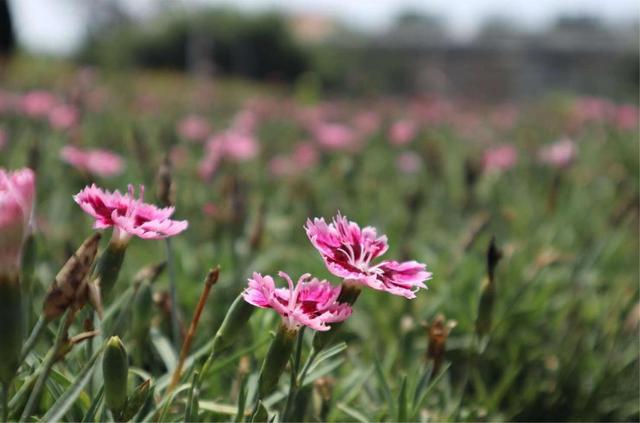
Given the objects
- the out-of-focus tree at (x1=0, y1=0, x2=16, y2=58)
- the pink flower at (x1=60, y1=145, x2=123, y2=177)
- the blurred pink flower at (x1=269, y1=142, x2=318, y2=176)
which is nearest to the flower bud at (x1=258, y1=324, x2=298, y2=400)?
the pink flower at (x1=60, y1=145, x2=123, y2=177)

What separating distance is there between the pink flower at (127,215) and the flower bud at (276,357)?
14 centimetres

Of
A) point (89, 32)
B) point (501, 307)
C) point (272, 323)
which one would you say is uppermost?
point (272, 323)

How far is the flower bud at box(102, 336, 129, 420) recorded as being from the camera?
669 millimetres

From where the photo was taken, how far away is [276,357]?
703 millimetres

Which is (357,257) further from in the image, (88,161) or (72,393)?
(88,161)

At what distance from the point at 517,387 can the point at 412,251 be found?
490 mm

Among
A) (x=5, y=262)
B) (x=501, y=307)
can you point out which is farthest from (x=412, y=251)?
(x=5, y=262)

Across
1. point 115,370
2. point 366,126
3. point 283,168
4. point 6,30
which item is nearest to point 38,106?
point 283,168

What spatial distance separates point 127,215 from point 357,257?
0.72ft

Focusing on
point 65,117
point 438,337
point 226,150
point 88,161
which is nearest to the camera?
point 438,337

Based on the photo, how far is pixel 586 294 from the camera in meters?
1.77

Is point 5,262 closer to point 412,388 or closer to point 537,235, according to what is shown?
point 412,388

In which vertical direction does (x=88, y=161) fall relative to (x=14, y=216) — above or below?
below

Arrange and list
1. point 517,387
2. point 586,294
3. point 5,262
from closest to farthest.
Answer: point 5,262 → point 517,387 → point 586,294
